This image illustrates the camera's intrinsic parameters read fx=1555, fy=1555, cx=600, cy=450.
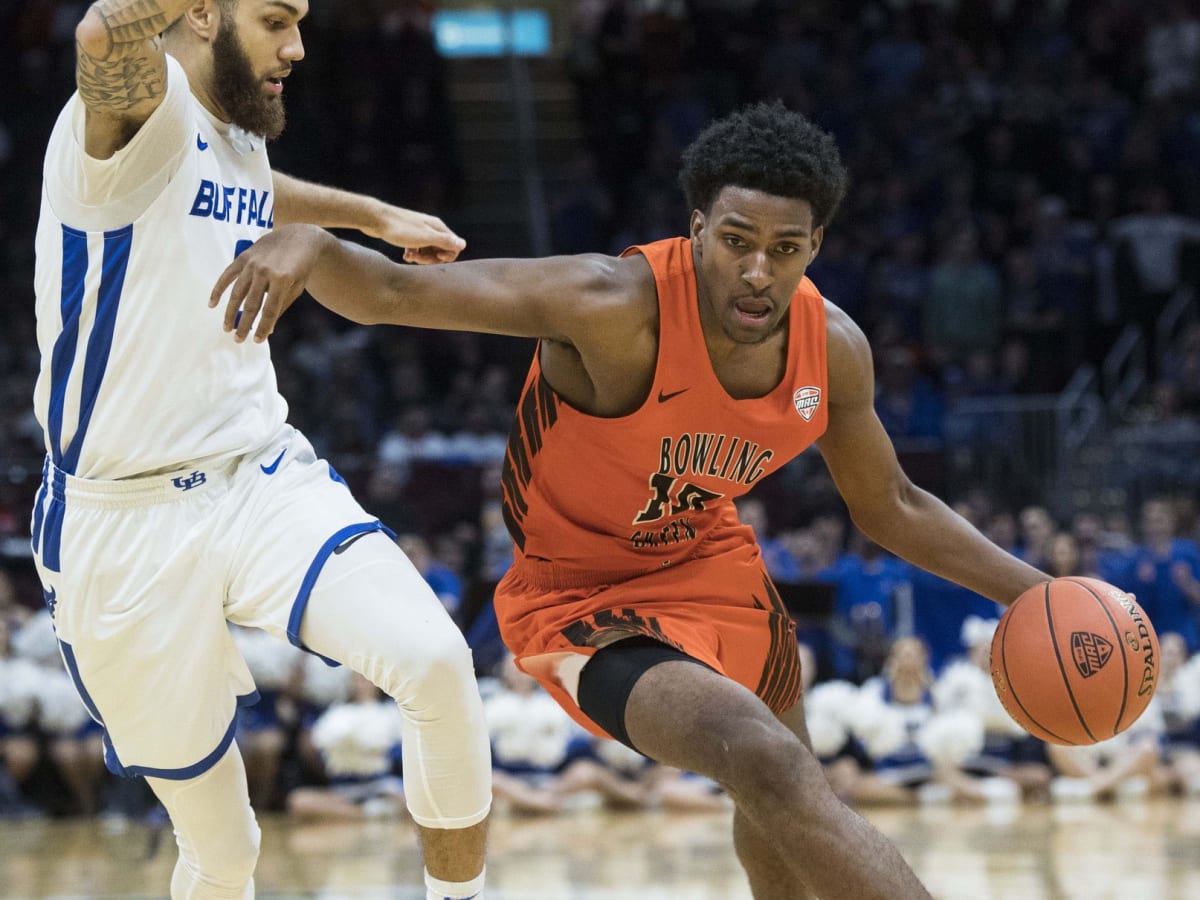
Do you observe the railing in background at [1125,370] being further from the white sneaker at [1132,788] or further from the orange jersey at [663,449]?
the orange jersey at [663,449]

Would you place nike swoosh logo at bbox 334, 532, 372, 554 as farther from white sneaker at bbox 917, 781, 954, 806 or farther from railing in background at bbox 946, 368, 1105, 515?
railing in background at bbox 946, 368, 1105, 515

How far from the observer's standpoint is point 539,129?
16.4 m

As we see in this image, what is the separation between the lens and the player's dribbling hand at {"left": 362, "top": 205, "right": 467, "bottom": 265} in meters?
4.17

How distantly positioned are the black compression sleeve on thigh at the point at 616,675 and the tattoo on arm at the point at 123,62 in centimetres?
169

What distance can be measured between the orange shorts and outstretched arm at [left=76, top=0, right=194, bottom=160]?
158 cm

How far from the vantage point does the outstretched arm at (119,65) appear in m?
3.16

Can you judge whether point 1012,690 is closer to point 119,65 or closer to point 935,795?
point 119,65

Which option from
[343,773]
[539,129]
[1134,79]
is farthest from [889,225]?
[343,773]

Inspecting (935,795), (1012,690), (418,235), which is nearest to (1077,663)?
(1012,690)

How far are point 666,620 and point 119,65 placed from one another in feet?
6.10

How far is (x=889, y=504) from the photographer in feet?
14.1

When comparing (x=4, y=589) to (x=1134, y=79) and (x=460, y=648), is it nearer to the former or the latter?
(x=460, y=648)

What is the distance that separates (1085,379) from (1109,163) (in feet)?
9.30

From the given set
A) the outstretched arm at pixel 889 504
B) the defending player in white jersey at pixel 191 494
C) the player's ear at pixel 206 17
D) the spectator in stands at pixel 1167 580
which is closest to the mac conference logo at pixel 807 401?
the outstretched arm at pixel 889 504
